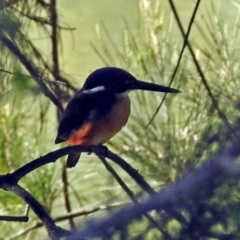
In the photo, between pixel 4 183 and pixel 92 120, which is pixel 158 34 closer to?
pixel 92 120

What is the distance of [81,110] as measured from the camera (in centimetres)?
137

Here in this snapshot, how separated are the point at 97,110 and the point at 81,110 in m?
0.04

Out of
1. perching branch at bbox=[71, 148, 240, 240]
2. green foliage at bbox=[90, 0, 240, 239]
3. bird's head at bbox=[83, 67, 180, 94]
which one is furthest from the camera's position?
bird's head at bbox=[83, 67, 180, 94]

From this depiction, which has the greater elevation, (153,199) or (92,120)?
(92,120)

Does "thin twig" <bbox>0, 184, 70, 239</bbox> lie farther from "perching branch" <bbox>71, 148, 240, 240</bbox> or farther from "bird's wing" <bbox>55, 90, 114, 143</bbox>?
"bird's wing" <bbox>55, 90, 114, 143</bbox>

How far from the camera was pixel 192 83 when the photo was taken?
1.22m

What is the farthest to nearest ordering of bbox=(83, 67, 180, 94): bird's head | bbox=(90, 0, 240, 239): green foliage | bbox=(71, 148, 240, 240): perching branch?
bbox=(83, 67, 180, 94): bird's head
bbox=(90, 0, 240, 239): green foliage
bbox=(71, 148, 240, 240): perching branch

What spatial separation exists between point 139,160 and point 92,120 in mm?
167

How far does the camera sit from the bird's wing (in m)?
1.34

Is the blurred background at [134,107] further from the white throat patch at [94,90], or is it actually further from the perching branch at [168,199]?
the perching branch at [168,199]

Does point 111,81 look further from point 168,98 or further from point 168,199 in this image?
point 168,199

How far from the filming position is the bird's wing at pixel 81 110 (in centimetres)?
134

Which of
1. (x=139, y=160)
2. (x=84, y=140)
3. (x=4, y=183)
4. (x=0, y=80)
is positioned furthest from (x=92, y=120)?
(x=4, y=183)

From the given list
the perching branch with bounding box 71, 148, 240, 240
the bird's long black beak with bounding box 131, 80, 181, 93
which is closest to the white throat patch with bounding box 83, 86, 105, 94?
the bird's long black beak with bounding box 131, 80, 181, 93
